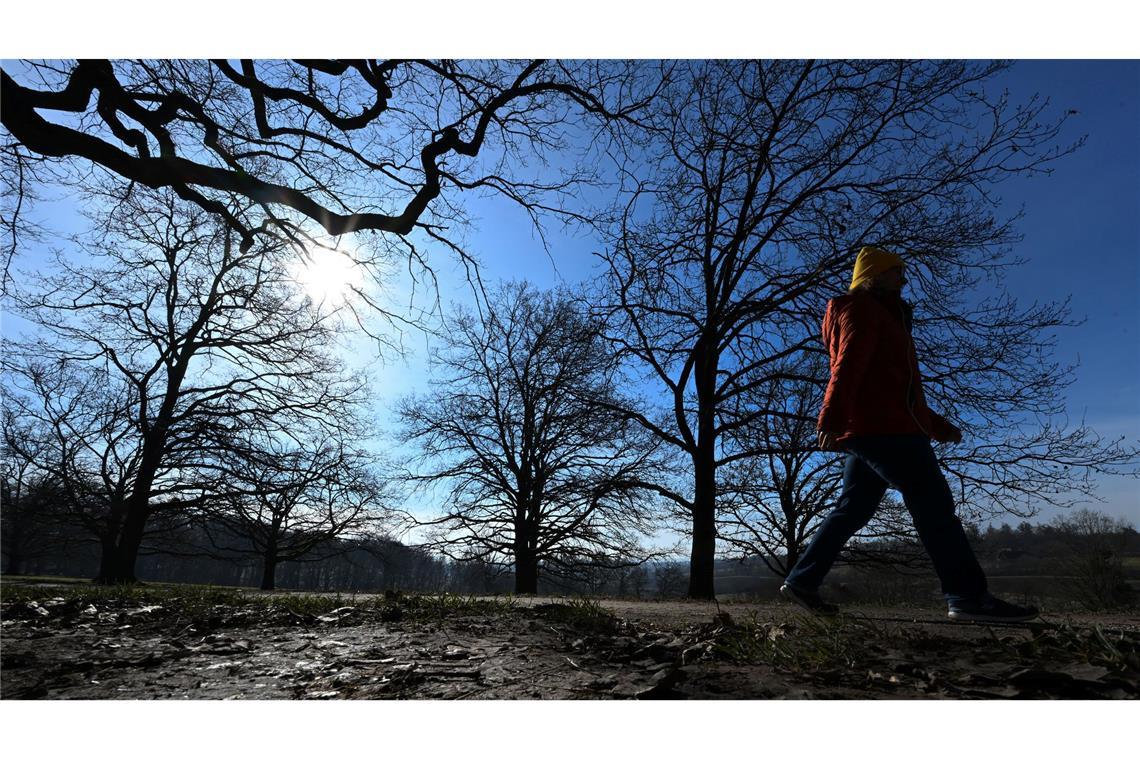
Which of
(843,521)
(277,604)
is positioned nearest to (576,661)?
(843,521)

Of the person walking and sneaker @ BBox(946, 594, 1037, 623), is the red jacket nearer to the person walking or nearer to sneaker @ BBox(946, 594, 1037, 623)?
the person walking

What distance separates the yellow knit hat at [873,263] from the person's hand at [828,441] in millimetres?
1005

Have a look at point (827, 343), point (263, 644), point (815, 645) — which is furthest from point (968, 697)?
point (263, 644)

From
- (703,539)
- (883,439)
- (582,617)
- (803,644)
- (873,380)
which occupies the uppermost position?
(873,380)

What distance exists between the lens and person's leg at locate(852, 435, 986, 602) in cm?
314

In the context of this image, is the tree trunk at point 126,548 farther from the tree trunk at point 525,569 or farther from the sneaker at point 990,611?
the sneaker at point 990,611

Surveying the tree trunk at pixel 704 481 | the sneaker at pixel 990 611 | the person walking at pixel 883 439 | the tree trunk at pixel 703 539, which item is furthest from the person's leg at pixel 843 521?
the tree trunk at pixel 703 539

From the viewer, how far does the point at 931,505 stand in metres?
3.14

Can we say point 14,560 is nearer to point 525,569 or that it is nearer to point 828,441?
point 525,569

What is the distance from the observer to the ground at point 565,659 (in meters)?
2.00

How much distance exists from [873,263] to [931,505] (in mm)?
1606

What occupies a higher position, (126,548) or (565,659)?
(565,659)
